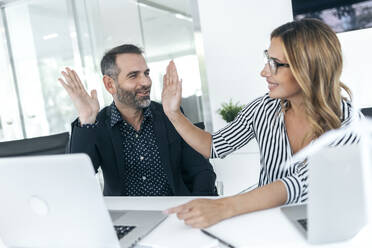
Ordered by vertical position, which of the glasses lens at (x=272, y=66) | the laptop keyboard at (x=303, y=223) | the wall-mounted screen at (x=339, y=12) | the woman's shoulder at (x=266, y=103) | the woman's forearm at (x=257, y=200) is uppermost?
the wall-mounted screen at (x=339, y=12)

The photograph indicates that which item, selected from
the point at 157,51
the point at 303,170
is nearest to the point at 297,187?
the point at 303,170

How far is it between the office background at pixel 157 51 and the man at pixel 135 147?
115cm

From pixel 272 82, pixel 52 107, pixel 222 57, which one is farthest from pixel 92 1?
pixel 272 82

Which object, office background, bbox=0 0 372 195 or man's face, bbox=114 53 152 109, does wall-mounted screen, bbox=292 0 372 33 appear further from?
man's face, bbox=114 53 152 109

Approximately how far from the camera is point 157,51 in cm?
390

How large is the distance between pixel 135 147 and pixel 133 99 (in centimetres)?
27

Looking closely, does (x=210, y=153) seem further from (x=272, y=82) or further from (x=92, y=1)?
(x=92, y=1)

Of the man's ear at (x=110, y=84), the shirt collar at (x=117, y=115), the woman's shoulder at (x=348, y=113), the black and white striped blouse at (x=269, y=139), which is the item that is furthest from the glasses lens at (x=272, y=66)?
the man's ear at (x=110, y=84)

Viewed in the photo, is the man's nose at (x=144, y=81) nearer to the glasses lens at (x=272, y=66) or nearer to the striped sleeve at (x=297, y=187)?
the glasses lens at (x=272, y=66)

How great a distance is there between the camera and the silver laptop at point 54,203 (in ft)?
2.66

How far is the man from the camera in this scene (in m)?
1.74

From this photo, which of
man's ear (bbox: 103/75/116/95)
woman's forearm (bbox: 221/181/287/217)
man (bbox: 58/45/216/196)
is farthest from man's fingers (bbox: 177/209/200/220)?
man's ear (bbox: 103/75/116/95)

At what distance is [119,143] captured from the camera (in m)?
1.76

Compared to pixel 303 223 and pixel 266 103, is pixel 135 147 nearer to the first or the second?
pixel 266 103
